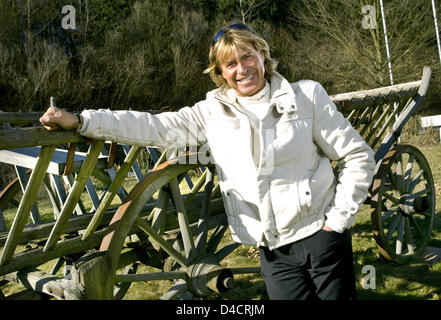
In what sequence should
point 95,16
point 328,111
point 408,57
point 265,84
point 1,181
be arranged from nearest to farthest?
point 328,111
point 265,84
point 1,181
point 408,57
point 95,16

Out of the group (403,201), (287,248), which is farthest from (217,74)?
(403,201)

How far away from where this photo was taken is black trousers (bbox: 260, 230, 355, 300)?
6.32 feet

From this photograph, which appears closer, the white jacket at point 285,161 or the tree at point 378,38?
the white jacket at point 285,161

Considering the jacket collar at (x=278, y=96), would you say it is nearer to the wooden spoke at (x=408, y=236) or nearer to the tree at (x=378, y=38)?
the wooden spoke at (x=408, y=236)

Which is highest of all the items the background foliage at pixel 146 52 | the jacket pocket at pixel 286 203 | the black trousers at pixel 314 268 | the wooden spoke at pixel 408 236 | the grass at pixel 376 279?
the background foliage at pixel 146 52

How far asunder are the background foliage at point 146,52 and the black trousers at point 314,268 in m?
11.3

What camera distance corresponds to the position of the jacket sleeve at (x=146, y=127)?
78.1 inches

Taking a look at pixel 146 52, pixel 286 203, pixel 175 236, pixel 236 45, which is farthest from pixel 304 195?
pixel 146 52

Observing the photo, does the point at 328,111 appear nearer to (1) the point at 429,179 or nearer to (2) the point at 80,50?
(1) the point at 429,179

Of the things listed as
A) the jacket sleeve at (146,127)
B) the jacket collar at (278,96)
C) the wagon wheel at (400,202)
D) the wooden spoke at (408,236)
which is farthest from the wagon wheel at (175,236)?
the wooden spoke at (408,236)

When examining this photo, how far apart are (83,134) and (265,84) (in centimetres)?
89

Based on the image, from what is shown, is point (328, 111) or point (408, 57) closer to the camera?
point (328, 111)

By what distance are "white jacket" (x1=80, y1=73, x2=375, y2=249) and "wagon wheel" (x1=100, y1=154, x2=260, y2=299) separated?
38 centimetres

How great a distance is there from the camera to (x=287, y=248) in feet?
6.51
